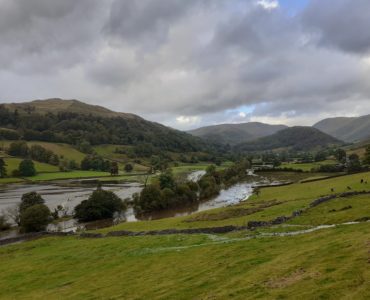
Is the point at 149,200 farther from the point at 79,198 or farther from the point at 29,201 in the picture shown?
the point at 79,198

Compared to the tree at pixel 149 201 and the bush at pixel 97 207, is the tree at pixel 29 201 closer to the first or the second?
the bush at pixel 97 207

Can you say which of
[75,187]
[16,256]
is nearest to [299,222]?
[16,256]

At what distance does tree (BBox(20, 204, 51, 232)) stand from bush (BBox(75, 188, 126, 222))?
14.4 meters

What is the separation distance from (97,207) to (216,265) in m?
76.9

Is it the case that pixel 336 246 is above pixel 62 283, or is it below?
above

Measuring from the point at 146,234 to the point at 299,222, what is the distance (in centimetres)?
2315

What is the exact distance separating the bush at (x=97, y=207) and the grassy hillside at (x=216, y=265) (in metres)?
42.9

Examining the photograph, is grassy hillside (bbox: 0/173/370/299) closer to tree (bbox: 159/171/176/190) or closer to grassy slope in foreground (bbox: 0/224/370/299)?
grassy slope in foreground (bbox: 0/224/370/299)

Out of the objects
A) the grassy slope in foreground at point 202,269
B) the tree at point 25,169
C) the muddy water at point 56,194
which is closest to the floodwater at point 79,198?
the muddy water at point 56,194

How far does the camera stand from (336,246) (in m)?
26.6

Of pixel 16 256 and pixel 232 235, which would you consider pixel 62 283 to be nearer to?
pixel 232 235

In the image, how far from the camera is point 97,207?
101812mm

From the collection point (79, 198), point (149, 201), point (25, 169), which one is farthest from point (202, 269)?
point (25, 169)

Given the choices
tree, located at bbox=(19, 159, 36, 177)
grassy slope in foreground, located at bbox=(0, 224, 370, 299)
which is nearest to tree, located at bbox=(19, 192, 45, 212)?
grassy slope in foreground, located at bbox=(0, 224, 370, 299)
